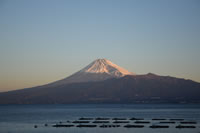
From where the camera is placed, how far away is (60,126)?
7206 cm

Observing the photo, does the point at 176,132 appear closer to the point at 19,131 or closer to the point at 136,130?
the point at 136,130

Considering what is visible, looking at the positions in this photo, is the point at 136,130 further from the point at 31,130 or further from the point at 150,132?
the point at 31,130

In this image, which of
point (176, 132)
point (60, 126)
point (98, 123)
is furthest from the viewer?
point (98, 123)

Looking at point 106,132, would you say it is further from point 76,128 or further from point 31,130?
point 31,130

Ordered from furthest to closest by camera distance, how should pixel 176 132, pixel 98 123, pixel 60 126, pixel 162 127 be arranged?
pixel 98 123 → pixel 60 126 → pixel 162 127 → pixel 176 132

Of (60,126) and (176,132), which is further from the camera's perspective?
(60,126)

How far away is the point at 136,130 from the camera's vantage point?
64750mm

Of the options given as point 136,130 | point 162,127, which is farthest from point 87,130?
point 162,127

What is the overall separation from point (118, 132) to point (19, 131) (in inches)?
685

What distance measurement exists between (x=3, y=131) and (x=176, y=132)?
29.0 meters


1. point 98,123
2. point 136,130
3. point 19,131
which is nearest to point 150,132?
point 136,130

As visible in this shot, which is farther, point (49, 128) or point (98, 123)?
point (98, 123)

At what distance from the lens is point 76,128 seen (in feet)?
225

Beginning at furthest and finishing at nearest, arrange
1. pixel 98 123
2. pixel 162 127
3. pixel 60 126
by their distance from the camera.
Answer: pixel 98 123
pixel 60 126
pixel 162 127
